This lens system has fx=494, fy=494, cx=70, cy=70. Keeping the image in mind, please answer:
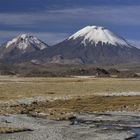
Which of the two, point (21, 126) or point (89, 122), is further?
point (89, 122)

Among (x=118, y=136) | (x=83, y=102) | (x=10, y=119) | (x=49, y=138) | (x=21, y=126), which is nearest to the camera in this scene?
(x=49, y=138)

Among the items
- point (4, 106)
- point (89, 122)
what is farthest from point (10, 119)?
point (4, 106)

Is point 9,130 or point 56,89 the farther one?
point 56,89

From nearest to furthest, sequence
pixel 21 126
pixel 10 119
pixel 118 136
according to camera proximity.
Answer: pixel 118 136
pixel 21 126
pixel 10 119

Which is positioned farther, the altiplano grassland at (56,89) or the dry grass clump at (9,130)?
the altiplano grassland at (56,89)

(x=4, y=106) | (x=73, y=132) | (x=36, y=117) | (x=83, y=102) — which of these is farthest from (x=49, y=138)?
(x=83, y=102)

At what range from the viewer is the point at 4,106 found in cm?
5134

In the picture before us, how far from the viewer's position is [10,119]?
39094mm

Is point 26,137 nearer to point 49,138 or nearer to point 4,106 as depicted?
point 49,138

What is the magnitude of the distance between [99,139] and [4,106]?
22.4 m

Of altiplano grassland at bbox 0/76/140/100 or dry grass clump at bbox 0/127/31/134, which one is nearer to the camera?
dry grass clump at bbox 0/127/31/134

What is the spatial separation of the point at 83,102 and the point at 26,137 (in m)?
28.4

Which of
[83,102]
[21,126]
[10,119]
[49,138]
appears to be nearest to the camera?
[49,138]

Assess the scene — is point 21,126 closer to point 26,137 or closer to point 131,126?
point 26,137
